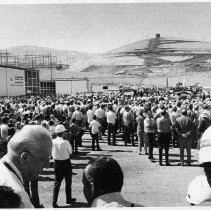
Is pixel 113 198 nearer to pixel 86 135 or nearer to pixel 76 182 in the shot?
pixel 76 182

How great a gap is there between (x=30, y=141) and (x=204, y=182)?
1.34 metres

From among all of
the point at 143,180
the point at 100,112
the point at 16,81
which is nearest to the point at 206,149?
the point at 143,180

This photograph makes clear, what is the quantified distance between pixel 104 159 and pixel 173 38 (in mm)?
180849

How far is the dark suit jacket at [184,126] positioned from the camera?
10.8 metres

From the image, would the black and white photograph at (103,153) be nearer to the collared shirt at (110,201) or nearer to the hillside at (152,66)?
the collared shirt at (110,201)

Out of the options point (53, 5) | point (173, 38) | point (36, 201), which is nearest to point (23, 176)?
point (53, 5)

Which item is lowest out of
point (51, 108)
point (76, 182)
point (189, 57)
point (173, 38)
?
point (76, 182)

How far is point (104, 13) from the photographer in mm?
6121

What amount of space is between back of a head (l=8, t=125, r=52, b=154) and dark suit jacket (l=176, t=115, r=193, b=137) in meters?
8.54

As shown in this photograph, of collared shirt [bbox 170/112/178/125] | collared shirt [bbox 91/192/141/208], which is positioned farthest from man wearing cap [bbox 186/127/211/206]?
collared shirt [bbox 170/112/178/125]

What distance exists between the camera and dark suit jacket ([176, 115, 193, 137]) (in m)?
10.8

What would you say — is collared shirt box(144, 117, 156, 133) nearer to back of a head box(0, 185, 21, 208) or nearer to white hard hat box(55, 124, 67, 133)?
white hard hat box(55, 124, 67, 133)

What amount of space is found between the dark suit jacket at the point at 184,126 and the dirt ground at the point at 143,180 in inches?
39.1

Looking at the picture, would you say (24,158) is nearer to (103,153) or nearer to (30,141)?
(30,141)
